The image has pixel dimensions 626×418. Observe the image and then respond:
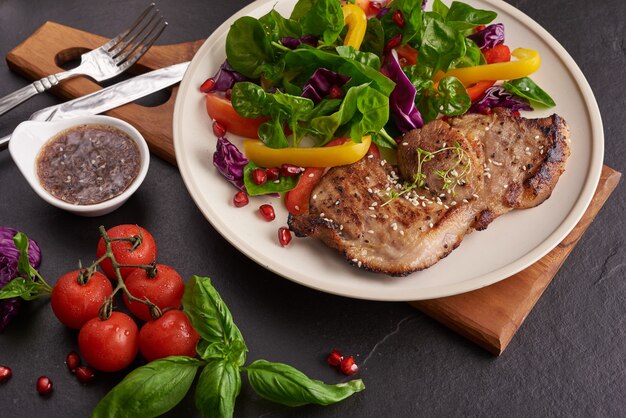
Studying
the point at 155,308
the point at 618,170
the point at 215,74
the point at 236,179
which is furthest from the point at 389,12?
the point at 155,308

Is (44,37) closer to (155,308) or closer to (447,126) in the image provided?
(155,308)

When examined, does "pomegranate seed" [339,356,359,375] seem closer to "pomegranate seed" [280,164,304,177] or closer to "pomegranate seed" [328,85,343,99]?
"pomegranate seed" [280,164,304,177]

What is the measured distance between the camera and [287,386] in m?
4.19

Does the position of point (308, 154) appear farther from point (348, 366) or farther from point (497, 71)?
point (497, 71)

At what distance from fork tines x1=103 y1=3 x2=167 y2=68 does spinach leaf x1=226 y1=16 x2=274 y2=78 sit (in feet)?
3.31

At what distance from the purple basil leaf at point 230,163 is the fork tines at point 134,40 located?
1.50 meters

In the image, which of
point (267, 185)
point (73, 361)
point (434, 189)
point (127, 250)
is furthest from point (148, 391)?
point (434, 189)

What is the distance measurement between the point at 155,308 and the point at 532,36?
3292 mm

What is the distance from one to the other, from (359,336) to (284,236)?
0.78 metres

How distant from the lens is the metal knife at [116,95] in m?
5.60

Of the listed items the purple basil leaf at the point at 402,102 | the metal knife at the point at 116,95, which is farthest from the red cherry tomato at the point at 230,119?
the purple basil leaf at the point at 402,102

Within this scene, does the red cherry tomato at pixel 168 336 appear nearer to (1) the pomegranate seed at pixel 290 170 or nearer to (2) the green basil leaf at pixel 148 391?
(2) the green basil leaf at pixel 148 391

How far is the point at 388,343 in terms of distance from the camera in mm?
4793

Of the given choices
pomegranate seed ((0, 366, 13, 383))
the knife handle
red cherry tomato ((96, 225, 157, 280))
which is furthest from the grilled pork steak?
the knife handle
